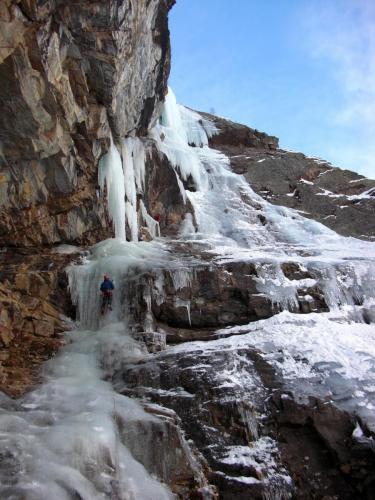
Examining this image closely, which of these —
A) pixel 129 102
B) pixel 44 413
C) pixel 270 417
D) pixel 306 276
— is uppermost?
pixel 129 102

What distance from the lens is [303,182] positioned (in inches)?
1081

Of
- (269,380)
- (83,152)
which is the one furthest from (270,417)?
(83,152)

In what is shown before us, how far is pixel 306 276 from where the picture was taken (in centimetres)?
1402

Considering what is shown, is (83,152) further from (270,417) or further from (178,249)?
(270,417)

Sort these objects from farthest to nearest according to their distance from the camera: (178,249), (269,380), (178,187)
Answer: (178,187)
(178,249)
(269,380)

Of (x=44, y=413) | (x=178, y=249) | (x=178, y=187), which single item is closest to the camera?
(x=44, y=413)

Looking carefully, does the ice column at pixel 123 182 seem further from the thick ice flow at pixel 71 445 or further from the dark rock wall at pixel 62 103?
the thick ice flow at pixel 71 445

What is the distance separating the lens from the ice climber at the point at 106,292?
40.2 ft

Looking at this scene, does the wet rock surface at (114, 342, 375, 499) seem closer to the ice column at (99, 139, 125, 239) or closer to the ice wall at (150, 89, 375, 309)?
the ice wall at (150, 89, 375, 309)

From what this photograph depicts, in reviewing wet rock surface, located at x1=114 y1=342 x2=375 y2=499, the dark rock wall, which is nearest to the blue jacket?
wet rock surface, located at x1=114 y1=342 x2=375 y2=499

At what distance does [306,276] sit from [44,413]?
28.2 feet

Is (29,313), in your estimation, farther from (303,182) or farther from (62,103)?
(303,182)

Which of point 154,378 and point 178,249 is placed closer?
point 154,378

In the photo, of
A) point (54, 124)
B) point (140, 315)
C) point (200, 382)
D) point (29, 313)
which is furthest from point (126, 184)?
point (200, 382)
